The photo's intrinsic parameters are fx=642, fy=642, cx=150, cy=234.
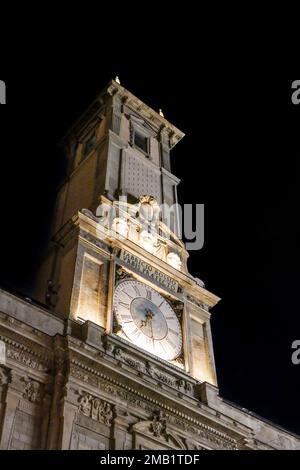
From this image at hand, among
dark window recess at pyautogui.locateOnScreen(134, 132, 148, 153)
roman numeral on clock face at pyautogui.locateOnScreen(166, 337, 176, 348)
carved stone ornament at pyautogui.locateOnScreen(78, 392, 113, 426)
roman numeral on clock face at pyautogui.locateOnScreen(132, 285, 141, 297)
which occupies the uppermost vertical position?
dark window recess at pyautogui.locateOnScreen(134, 132, 148, 153)

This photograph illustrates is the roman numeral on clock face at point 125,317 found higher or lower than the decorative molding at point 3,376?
higher

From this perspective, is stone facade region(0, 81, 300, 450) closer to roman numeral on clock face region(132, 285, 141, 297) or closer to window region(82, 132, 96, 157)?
roman numeral on clock face region(132, 285, 141, 297)

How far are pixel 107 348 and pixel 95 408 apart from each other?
8.19ft

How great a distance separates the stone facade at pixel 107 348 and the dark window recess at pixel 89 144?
1596 millimetres

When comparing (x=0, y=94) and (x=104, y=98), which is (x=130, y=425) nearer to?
(x=0, y=94)

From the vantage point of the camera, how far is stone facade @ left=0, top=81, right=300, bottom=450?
19.1 metres

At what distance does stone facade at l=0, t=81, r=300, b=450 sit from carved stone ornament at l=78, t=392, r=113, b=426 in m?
0.03

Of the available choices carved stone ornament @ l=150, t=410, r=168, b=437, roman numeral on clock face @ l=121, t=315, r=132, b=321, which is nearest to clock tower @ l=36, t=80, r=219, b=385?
roman numeral on clock face @ l=121, t=315, r=132, b=321

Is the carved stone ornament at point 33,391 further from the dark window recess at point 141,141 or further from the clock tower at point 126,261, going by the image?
the dark window recess at point 141,141

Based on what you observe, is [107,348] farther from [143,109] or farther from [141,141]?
[143,109]

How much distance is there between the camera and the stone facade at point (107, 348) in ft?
62.7

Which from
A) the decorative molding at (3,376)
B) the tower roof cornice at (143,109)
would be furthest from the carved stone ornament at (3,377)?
the tower roof cornice at (143,109)

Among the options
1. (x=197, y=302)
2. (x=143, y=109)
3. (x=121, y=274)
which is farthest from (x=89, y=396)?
(x=143, y=109)

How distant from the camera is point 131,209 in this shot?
93.9ft
